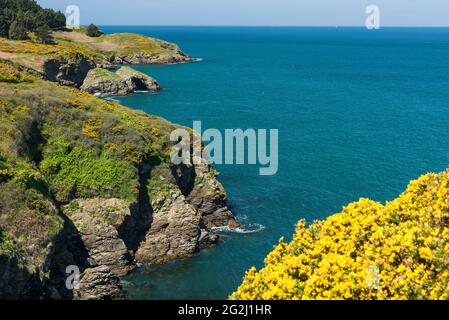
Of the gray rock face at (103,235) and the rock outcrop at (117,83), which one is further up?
the rock outcrop at (117,83)

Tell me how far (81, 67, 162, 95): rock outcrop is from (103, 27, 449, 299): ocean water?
6.07m

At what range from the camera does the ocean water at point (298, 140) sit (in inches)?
1655

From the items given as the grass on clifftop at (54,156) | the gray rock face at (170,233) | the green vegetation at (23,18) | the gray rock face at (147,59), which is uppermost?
the green vegetation at (23,18)

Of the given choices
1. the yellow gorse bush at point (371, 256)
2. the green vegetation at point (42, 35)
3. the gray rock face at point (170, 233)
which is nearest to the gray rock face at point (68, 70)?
the green vegetation at point (42, 35)

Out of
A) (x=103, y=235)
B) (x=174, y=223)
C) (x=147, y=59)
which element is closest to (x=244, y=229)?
(x=174, y=223)

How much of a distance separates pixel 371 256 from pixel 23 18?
160272 millimetres

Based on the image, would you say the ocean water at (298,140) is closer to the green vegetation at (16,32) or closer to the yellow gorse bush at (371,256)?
the yellow gorse bush at (371,256)

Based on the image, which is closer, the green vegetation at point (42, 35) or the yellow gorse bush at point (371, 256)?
the yellow gorse bush at point (371, 256)

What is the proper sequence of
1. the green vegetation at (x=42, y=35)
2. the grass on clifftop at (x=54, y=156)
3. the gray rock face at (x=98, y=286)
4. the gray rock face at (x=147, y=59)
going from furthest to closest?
1. the gray rock face at (x=147, y=59)
2. the green vegetation at (x=42, y=35)
3. the gray rock face at (x=98, y=286)
4. the grass on clifftop at (x=54, y=156)

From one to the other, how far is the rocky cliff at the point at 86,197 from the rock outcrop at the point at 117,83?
2673 inches

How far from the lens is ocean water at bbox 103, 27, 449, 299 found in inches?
1655

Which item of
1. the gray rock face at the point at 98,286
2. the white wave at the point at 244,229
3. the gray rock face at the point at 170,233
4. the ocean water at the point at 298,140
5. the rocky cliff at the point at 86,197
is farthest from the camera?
→ the white wave at the point at 244,229
